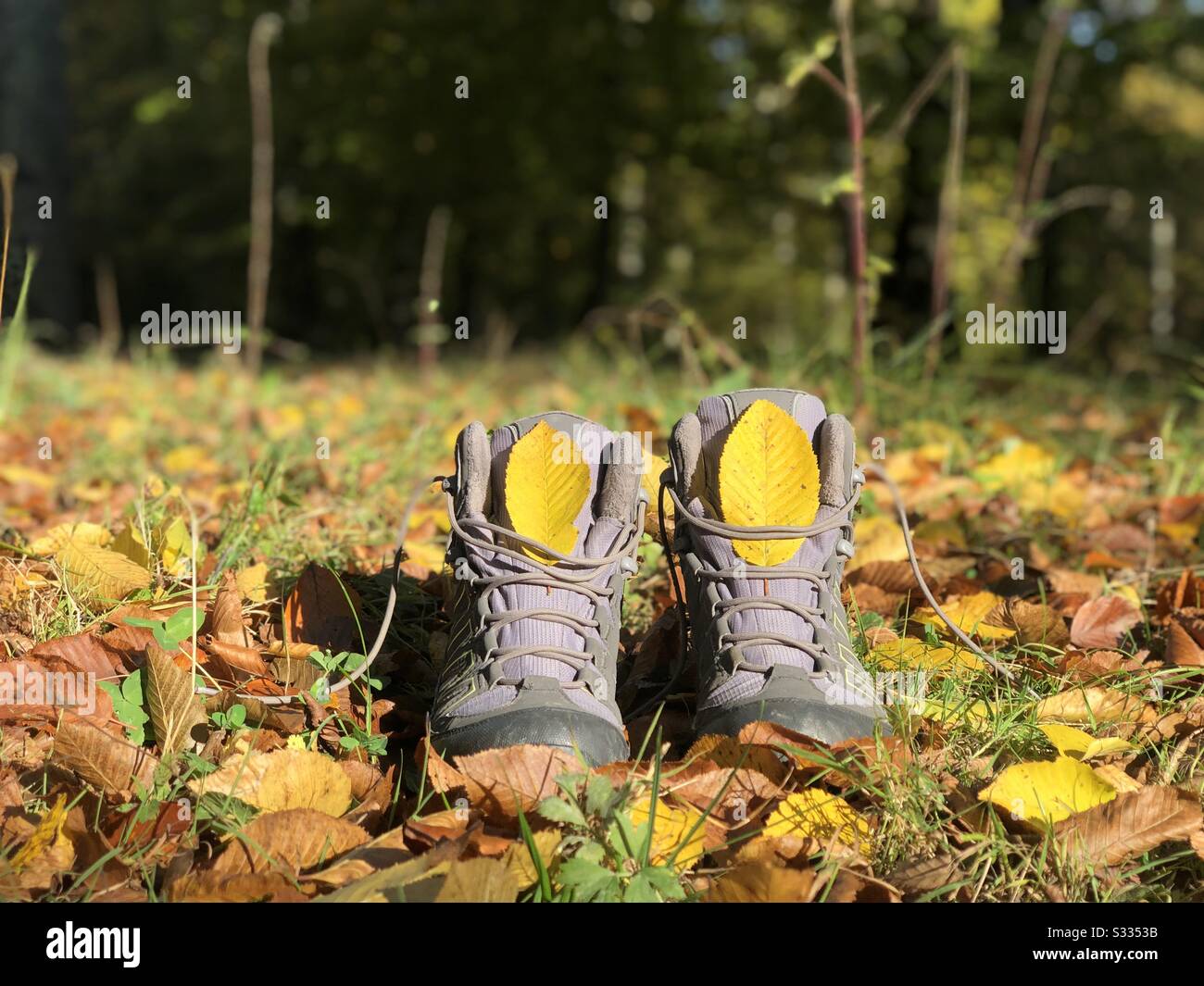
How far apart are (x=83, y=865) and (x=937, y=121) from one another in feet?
25.9

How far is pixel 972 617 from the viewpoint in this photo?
6.01 feet

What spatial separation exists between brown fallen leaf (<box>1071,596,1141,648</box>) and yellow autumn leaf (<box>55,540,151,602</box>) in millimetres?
1622

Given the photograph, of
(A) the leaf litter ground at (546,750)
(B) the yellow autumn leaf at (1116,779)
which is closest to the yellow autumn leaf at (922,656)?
(A) the leaf litter ground at (546,750)

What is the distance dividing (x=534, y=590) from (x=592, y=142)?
35.1 ft

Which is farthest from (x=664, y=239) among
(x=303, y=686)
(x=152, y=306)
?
(x=303, y=686)

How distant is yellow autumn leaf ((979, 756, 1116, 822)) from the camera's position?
1.29 m

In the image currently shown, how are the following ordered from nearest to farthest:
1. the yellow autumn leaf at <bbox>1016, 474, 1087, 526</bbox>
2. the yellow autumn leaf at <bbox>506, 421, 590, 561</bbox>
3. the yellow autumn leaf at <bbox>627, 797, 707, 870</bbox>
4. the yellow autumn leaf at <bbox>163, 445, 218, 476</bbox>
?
1. the yellow autumn leaf at <bbox>627, 797, 707, 870</bbox>
2. the yellow autumn leaf at <bbox>506, 421, 590, 561</bbox>
3. the yellow autumn leaf at <bbox>1016, 474, 1087, 526</bbox>
4. the yellow autumn leaf at <bbox>163, 445, 218, 476</bbox>

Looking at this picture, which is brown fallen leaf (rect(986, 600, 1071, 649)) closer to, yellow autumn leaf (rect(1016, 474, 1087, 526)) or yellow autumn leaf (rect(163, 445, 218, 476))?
yellow autumn leaf (rect(1016, 474, 1087, 526))

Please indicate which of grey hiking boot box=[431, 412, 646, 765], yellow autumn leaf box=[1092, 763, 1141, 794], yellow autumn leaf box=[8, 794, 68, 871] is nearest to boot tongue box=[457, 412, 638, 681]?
grey hiking boot box=[431, 412, 646, 765]

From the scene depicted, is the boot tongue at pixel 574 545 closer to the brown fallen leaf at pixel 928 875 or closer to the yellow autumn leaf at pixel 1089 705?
the brown fallen leaf at pixel 928 875

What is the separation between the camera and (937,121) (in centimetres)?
775

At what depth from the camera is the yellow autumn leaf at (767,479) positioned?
157cm
